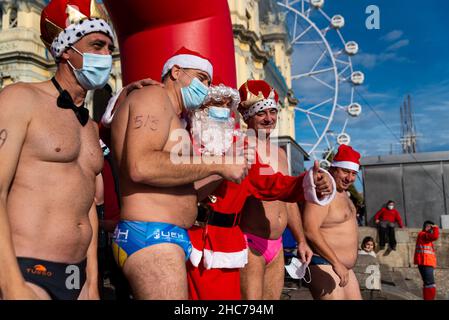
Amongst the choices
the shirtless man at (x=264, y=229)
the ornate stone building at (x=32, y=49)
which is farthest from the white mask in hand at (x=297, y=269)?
the ornate stone building at (x=32, y=49)

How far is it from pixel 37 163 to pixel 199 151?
1043 mm

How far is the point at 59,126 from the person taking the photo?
6.21 ft

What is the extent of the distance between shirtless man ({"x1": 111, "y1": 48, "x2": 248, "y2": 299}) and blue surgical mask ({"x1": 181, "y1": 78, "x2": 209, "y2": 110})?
0.42 feet

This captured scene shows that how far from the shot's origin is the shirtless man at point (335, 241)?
141 inches

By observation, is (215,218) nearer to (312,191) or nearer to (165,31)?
(312,191)

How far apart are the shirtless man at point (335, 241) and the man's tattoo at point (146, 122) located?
201 cm

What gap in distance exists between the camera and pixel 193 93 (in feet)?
7.77

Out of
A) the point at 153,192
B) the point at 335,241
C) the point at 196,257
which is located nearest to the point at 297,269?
the point at 335,241

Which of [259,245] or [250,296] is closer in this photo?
[250,296]

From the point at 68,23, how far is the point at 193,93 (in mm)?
728

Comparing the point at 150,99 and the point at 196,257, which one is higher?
the point at 150,99

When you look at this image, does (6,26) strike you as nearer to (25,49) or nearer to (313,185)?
(25,49)

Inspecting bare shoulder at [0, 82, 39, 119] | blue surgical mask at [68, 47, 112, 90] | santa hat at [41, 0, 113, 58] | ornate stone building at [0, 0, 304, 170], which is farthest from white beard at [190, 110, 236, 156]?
ornate stone building at [0, 0, 304, 170]

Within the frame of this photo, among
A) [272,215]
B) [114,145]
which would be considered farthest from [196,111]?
[272,215]
